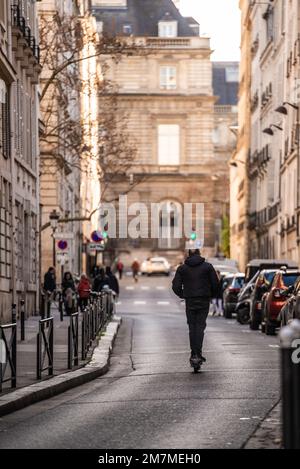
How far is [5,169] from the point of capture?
129 ft

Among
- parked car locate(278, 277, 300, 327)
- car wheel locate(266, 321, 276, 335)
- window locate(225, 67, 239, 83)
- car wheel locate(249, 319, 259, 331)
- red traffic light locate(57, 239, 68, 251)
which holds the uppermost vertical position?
window locate(225, 67, 239, 83)

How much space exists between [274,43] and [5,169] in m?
47.2

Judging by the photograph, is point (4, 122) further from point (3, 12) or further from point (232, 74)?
point (232, 74)

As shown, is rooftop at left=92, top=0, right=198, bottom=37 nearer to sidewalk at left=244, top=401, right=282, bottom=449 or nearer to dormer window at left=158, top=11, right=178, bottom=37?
dormer window at left=158, top=11, right=178, bottom=37

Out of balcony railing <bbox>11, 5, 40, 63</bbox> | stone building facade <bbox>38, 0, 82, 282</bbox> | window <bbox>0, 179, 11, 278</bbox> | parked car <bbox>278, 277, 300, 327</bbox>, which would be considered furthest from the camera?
stone building facade <bbox>38, 0, 82, 282</bbox>

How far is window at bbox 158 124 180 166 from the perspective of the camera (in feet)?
422

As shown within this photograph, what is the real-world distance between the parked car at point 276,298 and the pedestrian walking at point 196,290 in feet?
45.1

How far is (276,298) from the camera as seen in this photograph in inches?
1430

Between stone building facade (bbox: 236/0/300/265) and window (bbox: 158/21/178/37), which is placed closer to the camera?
stone building facade (bbox: 236/0/300/265)

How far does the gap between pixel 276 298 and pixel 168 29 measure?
95694 millimetres

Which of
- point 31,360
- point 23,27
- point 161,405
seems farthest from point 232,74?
point 161,405

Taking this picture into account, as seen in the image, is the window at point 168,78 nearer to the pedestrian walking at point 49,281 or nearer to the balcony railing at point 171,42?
the balcony railing at point 171,42

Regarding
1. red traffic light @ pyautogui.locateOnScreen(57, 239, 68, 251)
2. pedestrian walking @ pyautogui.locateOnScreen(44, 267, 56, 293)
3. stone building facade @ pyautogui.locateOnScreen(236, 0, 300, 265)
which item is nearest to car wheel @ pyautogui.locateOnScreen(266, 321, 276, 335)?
pedestrian walking @ pyautogui.locateOnScreen(44, 267, 56, 293)
